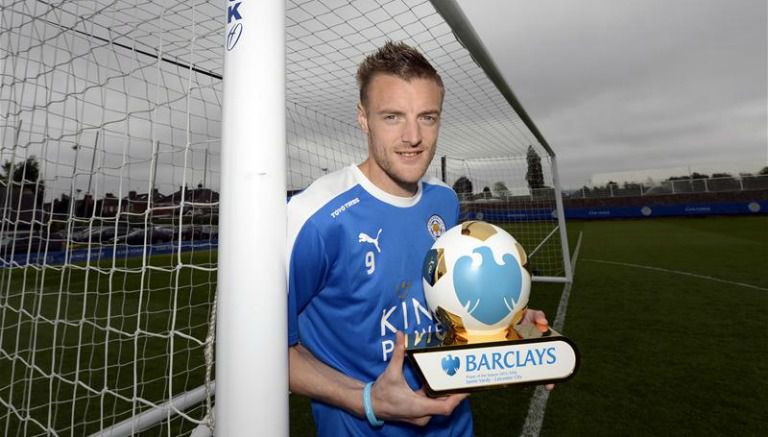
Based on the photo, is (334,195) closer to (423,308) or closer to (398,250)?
(398,250)

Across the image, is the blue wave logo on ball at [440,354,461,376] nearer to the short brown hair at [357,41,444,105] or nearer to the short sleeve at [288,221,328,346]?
the short sleeve at [288,221,328,346]

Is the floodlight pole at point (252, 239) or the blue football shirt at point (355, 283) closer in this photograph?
the floodlight pole at point (252, 239)

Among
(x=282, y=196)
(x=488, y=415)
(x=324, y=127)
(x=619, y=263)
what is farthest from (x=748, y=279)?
(x=282, y=196)

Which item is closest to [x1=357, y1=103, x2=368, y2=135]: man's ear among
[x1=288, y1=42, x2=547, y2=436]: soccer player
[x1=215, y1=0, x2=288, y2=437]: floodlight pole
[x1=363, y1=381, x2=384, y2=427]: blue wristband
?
[x1=288, y1=42, x2=547, y2=436]: soccer player

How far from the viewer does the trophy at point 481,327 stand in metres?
0.79

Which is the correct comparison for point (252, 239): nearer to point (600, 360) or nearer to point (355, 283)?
point (355, 283)

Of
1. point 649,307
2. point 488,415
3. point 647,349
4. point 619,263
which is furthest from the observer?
point 619,263

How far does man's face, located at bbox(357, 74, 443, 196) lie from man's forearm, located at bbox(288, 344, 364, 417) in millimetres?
657

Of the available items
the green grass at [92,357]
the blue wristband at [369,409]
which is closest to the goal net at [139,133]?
the green grass at [92,357]

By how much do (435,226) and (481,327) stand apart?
0.62 metres

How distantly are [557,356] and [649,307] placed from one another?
19.2 feet

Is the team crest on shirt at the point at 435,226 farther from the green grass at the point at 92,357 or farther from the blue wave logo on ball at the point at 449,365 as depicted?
the green grass at the point at 92,357

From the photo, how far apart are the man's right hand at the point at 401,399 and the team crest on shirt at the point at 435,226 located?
0.66 m

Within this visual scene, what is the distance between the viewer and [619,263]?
30.6 feet
